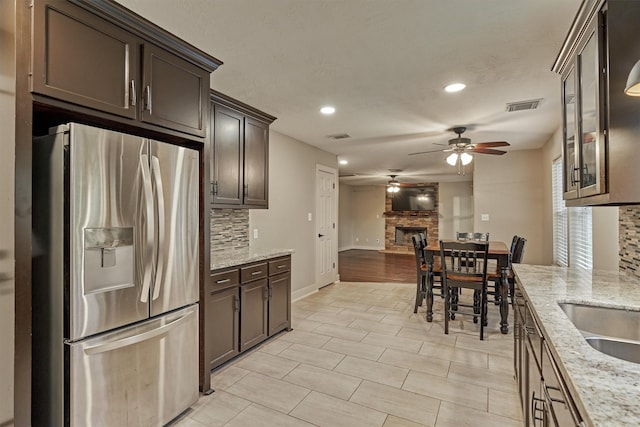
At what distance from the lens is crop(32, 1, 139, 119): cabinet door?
4.86 ft

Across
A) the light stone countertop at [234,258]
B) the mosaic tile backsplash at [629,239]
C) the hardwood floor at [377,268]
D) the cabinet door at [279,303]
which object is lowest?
the hardwood floor at [377,268]

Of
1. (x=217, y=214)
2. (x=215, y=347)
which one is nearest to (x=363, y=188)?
(x=217, y=214)

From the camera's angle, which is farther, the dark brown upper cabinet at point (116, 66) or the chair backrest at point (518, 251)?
the chair backrest at point (518, 251)

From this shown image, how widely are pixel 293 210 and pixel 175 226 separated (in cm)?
291

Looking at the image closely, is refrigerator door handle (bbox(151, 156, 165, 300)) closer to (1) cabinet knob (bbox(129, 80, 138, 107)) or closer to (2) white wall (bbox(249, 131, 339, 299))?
(1) cabinet knob (bbox(129, 80, 138, 107))

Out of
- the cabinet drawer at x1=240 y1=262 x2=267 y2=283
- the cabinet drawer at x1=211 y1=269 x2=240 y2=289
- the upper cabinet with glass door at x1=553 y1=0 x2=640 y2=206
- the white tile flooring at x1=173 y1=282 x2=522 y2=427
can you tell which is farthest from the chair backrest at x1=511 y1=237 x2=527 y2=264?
the cabinet drawer at x1=211 y1=269 x2=240 y2=289

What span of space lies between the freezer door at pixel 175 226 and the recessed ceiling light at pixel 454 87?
223cm

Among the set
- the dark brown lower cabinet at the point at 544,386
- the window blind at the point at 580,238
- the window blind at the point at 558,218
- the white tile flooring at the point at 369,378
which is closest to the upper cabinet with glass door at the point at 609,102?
the dark brown lower cabinet at the point at 544,386

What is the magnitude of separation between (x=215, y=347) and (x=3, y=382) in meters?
1.39

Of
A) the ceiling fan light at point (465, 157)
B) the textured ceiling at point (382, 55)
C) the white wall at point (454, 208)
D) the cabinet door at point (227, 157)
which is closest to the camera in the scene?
the textured ceiling at point (382, 55)

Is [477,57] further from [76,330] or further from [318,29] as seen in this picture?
[76,330]

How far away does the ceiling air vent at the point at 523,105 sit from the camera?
3303 millimetres

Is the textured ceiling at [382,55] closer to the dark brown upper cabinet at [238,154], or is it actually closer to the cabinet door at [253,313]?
the dark brown upper cabinet at [238,154]

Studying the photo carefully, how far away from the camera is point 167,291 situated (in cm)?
200
